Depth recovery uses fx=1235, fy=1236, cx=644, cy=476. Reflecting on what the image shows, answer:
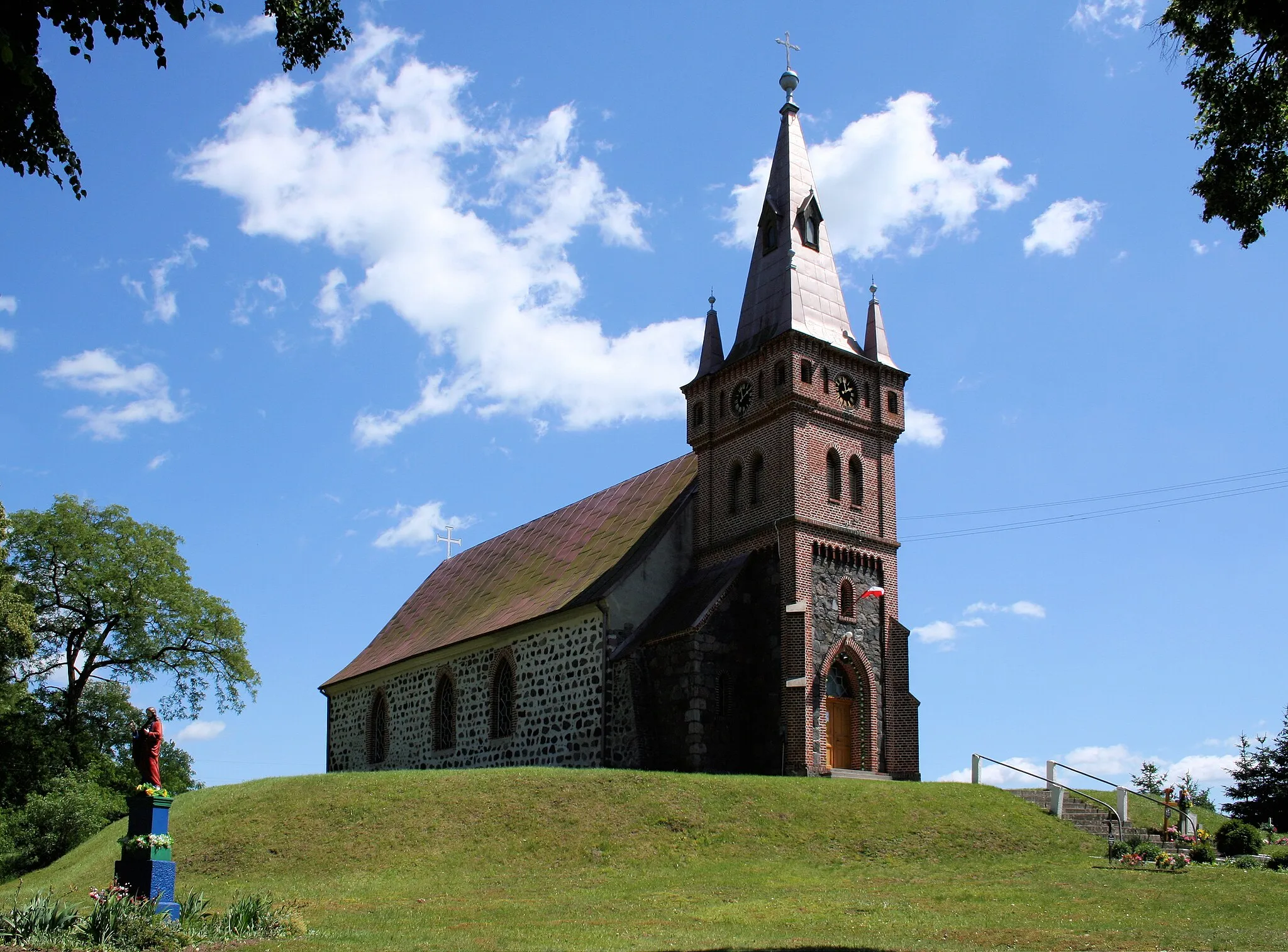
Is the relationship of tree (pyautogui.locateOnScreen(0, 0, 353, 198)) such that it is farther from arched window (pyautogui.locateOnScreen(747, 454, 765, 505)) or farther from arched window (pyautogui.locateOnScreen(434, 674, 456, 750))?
arched window (pyautogui.locateOnScreen(434, 674, 456, 750))

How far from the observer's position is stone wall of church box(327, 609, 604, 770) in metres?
30.5

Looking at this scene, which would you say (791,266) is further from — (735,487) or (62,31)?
(62,31)

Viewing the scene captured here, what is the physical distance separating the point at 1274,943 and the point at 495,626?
23.2 m

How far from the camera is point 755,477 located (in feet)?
102

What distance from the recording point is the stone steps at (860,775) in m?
28.2

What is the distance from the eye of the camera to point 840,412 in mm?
31219

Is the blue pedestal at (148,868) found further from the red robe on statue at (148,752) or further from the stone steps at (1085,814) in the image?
the stone steps at (1085,814)

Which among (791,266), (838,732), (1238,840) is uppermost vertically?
(791,266)

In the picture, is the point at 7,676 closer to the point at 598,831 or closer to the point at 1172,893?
the point at 598,831

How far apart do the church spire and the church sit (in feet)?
0.18

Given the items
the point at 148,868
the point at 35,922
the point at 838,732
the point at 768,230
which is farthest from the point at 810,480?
the point at 35,922

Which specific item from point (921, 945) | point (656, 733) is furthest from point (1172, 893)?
point (656, 733)

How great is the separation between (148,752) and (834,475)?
18.4 metres

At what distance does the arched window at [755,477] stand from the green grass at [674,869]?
26.4 feet
